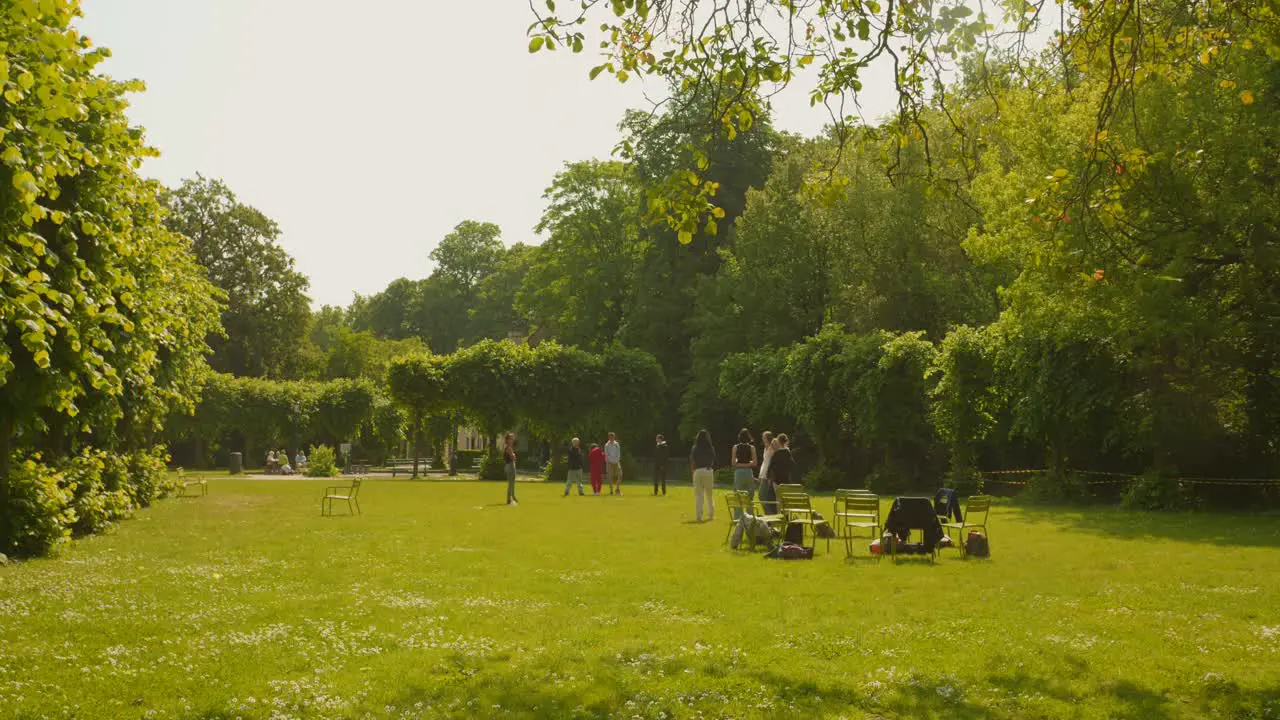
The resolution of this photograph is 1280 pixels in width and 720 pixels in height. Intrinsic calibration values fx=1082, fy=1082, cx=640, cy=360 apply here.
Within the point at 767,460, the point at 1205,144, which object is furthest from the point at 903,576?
the point at 1205,144

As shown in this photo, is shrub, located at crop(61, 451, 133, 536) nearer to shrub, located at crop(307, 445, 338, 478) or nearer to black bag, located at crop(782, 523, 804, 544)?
black bag, located at crop(782, 523, 804, 544)

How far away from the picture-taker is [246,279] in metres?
69.4

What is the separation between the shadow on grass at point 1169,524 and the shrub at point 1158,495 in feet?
2.08

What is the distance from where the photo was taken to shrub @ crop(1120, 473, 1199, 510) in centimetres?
2505

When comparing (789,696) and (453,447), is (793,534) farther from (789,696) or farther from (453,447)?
(453,447)

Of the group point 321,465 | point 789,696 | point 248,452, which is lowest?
point 789,696

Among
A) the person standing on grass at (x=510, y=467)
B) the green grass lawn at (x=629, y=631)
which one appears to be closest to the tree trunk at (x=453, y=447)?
the person standing on grass at (x=510, y=467)

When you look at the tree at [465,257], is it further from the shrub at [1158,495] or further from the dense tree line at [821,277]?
the shrub at [1158,495]

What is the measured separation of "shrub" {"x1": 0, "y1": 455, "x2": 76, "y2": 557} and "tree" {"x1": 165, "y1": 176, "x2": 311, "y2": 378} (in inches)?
2145

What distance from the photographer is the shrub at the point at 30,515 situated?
591 inches

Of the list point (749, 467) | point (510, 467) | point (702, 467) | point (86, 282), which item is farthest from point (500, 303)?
point (86, 282)

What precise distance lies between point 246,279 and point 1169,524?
6048cm

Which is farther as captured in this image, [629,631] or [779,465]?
[779,465]

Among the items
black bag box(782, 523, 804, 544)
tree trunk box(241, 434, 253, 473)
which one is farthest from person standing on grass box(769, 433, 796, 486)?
tree trunk box(241, 434, 253, 473)
